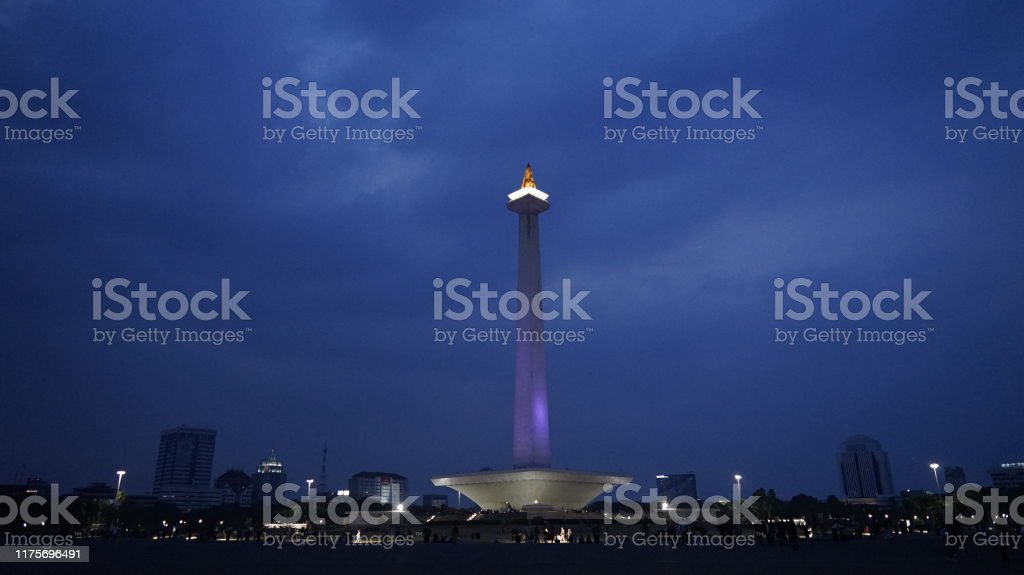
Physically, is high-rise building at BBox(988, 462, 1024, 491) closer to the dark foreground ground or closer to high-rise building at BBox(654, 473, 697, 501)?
high-rise building at BBox(654, 473, 697, 501)

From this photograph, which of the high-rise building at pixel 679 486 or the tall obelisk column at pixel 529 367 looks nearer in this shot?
the tall obelisk column at pixel 529 367

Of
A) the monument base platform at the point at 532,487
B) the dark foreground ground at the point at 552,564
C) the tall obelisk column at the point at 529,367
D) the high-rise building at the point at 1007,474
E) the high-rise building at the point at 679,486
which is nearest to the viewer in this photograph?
the dark foreground ground at the point at 552,564

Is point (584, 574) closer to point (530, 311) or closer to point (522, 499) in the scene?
point (522, 499)

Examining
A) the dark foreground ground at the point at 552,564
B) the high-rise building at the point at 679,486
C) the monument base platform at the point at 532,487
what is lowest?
the high-rise building at the point at 679,486

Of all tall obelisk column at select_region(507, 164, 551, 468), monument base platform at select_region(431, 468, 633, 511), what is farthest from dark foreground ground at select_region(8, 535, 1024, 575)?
tall obelisk column at select_region(507, 164, 551, 468)

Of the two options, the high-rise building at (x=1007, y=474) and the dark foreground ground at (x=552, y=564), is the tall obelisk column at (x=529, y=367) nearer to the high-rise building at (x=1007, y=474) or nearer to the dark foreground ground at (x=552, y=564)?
the dark foreground ground at (x=552, y=564)

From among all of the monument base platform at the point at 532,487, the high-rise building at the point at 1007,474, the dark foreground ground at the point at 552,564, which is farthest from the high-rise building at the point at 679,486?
the dark foreground ground at the point at 552,564

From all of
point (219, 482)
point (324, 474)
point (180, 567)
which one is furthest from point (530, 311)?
point (219, 482)

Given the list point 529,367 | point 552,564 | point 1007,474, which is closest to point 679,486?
point 1007,474
